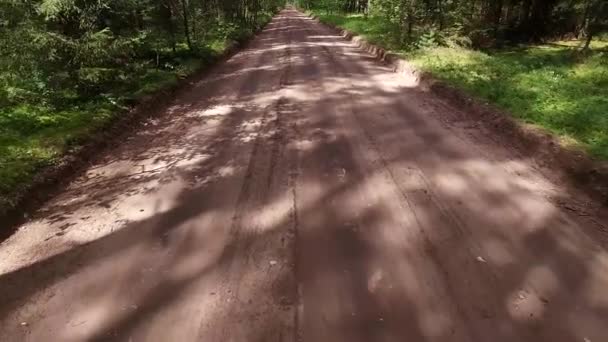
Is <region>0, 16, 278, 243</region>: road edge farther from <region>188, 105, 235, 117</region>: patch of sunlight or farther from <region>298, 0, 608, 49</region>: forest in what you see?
<region>298, 0, 608, 49</region>: forest

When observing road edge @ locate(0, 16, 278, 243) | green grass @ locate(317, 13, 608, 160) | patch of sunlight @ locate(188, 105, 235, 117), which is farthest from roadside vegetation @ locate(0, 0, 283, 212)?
green grass @ locate(317, 13, 608, 160)

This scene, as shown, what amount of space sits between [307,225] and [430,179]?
7.68 ft

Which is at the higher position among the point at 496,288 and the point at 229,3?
the point at 229,3

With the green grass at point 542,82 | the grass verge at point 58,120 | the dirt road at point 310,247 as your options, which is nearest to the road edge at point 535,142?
the green grass at point 542,82

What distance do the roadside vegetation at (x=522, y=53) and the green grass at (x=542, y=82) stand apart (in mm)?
16

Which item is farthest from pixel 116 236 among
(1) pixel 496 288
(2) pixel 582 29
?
(2) pixel 582 29

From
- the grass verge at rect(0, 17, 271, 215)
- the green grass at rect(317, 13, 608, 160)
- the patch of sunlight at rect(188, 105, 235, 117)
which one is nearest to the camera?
the grass verge at rect(0, 17, 271, 215)

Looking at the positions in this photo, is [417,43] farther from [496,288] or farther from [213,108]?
[496,288]

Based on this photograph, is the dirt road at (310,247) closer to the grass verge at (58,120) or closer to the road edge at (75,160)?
the road edge at (75,160)

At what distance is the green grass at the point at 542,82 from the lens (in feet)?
25.2

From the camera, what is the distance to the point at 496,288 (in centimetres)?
404

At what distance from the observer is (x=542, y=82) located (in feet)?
36.1

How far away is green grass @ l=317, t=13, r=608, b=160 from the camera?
7691mm

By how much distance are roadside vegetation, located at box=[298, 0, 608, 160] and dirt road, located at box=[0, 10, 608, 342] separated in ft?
6.29
